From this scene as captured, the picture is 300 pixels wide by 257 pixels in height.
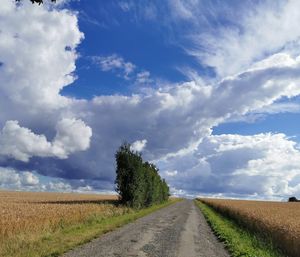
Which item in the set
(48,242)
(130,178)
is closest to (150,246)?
(48,242)

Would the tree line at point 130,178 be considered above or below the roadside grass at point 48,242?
Result: above

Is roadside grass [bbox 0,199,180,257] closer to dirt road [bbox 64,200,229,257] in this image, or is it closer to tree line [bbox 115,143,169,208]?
dirt road [bbox 64,200,229,257]

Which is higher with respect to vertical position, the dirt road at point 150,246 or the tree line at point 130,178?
the tree line at point 130,178

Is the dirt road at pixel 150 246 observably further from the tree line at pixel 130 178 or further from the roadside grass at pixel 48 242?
the tree line at pixel 130 178

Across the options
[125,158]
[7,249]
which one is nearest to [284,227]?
[7,249]

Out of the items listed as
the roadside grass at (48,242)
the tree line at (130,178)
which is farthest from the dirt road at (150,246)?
the tree line at (130,178)

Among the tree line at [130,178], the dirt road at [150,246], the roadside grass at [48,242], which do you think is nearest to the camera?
the roadside grass at [48,242]

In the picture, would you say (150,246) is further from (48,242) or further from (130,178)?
(130,178)

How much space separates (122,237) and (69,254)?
716cm

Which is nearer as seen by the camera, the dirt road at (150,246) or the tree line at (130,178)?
the dirt road at (150,246)

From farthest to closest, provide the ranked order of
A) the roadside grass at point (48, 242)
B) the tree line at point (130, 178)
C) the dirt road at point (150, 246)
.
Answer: the tree line at point (130, 178)
the dirt road at point (150, 246)
the roadside grass at point (48, 242)

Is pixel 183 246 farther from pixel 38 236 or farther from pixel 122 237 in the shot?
pixel 38 236

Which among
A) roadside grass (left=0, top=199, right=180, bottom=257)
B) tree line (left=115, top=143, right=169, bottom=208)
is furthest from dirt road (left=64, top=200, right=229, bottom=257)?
tree line (left=115, top=143, right=169, bottom=208)

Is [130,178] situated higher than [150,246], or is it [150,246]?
[130,178]
